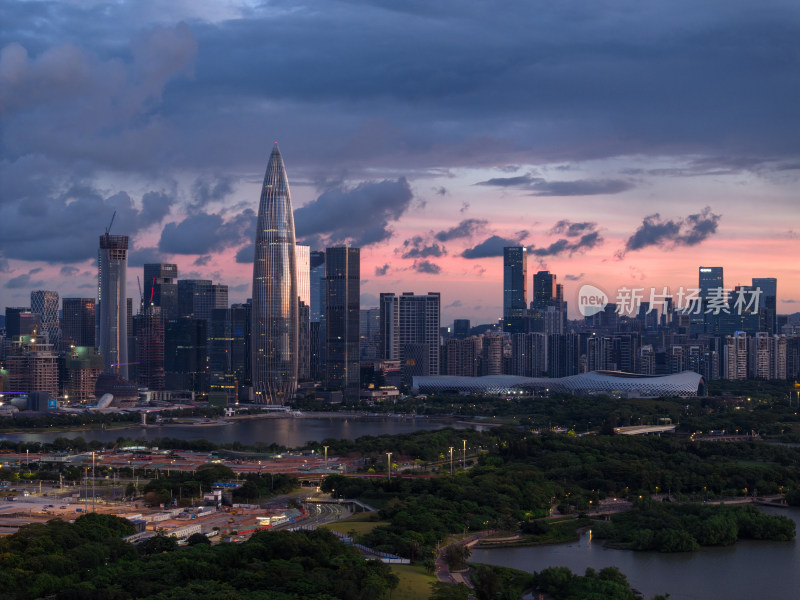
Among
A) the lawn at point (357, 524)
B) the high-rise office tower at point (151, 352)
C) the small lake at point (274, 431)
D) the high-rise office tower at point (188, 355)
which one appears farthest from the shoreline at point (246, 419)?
the lawn at point (357, 524)

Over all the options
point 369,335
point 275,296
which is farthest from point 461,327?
point 275,296

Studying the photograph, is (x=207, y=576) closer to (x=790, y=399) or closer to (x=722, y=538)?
(x=722, y=538)

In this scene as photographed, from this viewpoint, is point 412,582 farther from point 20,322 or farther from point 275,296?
point 20,322

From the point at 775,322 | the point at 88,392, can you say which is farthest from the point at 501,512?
the point at 775,322

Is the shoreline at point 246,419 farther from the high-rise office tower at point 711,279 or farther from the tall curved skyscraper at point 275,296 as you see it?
the high-rise office tower at point 711,279

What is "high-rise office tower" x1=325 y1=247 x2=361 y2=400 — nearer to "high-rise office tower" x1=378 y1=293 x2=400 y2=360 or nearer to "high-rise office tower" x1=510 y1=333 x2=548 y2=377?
"high-rise office tower" x1=378 y1=293 x2=400 y2=360

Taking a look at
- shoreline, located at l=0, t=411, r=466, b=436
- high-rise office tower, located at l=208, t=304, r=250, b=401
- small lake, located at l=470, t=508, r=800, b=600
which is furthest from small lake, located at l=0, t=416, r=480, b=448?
small lake, located at l=470, t=508, r=800, b=600
